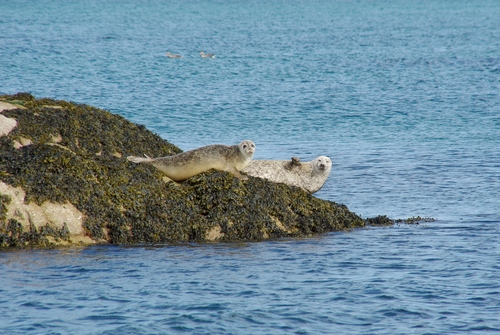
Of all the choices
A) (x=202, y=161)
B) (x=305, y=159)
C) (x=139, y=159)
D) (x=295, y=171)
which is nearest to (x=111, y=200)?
(x=139, y=159)

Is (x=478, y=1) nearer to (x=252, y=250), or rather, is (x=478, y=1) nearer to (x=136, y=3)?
(x=136, y=3)

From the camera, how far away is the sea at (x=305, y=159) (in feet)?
24.3

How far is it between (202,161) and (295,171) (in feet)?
7.24

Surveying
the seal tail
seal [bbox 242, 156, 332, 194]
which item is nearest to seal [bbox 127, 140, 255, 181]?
the seal tail

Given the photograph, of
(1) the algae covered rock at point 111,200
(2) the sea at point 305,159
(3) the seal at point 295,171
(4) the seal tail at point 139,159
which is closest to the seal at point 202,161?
(4) the seal tail at point 139,159

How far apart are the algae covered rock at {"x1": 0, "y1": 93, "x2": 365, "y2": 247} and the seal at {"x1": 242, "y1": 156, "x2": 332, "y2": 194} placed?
3.84 ft

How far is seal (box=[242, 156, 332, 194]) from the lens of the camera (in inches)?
462

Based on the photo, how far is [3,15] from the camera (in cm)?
6512

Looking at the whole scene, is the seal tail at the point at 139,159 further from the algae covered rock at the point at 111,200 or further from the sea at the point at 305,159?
the sea at the point at 305,159

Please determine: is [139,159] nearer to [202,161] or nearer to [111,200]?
[202,161]

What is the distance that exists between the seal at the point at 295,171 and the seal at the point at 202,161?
113 centimetres

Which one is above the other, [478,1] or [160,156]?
[478,1]

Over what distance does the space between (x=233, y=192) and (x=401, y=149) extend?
345 inches

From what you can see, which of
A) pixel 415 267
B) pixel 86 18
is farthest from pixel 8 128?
pixel 86 18
